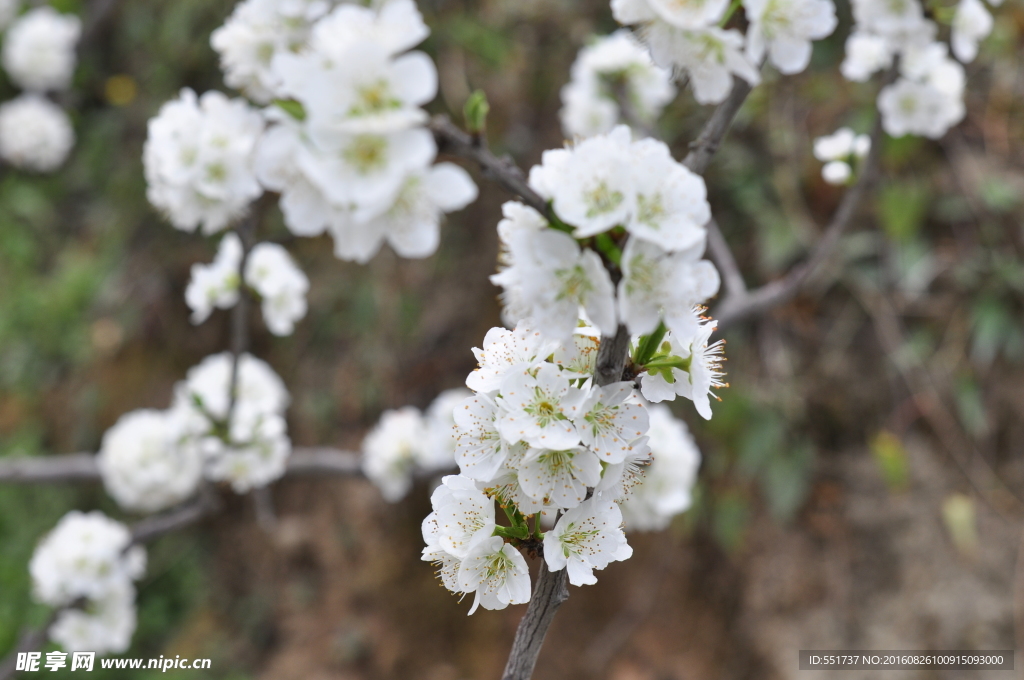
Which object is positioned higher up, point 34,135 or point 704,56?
point 704,56

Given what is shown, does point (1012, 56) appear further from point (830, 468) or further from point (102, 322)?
point (102, 322)

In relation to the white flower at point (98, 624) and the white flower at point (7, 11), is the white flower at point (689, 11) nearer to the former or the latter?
the white flower at point (98, 624)

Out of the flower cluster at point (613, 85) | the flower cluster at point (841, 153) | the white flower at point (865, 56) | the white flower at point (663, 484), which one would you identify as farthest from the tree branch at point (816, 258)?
the flower cluster at point (613, 85)

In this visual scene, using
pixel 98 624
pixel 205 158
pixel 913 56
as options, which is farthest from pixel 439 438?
pixel 913 56

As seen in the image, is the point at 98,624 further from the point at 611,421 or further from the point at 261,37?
the point at 611,421

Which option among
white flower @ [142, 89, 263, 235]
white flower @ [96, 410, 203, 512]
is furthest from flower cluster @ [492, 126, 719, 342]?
white flower @ [96, 410, 203, 512]

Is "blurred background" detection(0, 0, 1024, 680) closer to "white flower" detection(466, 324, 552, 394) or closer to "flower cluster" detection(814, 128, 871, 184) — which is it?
"flower cluster" detection(814, 128, 871, 184)
